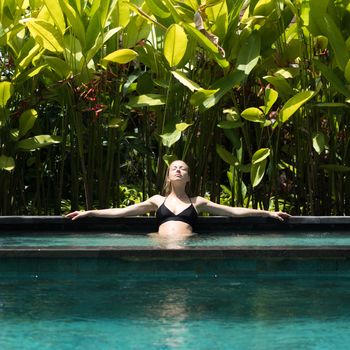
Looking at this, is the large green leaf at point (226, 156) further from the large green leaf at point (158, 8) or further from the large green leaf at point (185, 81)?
the large green leaf at point (158, 8)

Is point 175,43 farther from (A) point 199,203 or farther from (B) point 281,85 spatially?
(A) point 199,203

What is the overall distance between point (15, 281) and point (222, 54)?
7.30 ft

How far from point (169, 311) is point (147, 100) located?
2.59m

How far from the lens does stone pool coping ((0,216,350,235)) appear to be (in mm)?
5641

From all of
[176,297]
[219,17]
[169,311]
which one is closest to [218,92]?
[219,17]

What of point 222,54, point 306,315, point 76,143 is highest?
point 222,54

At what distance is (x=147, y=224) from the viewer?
581 cm

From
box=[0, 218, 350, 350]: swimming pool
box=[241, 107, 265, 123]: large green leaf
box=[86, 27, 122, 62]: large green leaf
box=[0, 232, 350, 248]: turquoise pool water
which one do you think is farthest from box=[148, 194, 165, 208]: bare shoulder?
box=[0, 218, 350, 350]: swimming pool

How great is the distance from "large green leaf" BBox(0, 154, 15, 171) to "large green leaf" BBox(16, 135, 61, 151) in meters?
0.17

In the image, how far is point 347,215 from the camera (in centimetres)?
625

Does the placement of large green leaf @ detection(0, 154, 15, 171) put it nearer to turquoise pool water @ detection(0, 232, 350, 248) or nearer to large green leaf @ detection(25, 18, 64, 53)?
turquoise pool water @ detection(0, 232, 350, 248)

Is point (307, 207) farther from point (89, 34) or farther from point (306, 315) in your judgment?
point (306, 315)

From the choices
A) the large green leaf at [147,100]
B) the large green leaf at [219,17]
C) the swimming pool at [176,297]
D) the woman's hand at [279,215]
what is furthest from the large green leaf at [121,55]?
the swimming pool at [176,297]

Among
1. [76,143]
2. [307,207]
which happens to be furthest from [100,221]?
[307,207]
